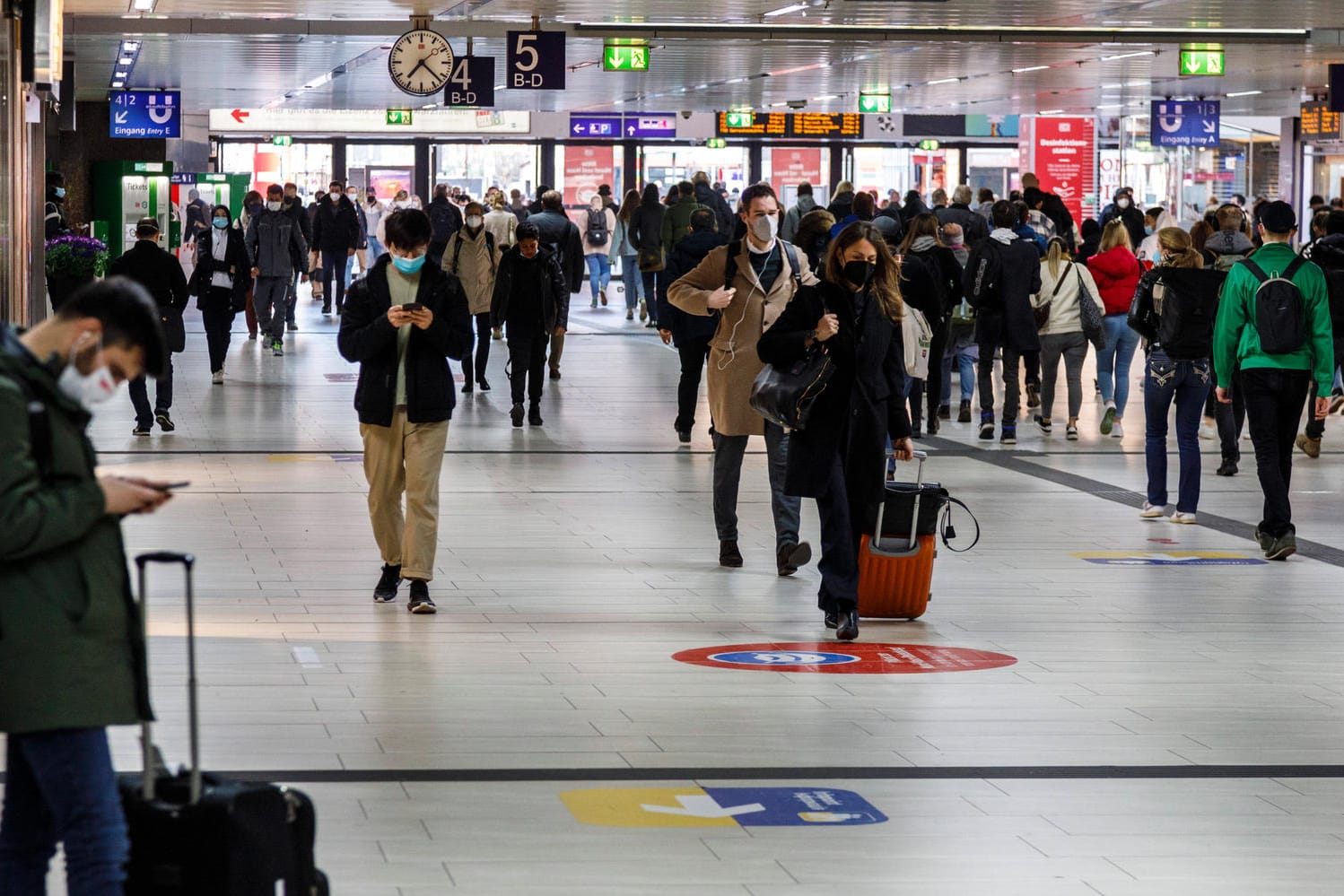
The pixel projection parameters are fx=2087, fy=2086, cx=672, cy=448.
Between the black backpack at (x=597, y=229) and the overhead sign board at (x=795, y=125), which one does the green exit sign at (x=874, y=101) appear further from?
the overhead sign board at (x=795, y=125)

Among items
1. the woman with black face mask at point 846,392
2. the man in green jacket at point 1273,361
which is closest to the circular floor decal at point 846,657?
the woman with black face mask at point 846,392

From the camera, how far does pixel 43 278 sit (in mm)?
19000

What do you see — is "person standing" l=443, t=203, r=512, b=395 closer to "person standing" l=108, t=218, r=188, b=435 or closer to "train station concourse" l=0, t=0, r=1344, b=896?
"train station concourse" l=0, t=0, r=1344, b=896

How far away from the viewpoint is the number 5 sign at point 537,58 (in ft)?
70.5

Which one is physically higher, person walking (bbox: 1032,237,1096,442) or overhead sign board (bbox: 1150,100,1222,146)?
overhead sign board (bbox: 1150,100,1222,146)

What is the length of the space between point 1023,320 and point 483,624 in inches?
304

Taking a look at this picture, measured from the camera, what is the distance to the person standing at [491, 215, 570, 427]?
1559 centimetres

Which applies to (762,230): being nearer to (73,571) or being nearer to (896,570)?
(896,570)

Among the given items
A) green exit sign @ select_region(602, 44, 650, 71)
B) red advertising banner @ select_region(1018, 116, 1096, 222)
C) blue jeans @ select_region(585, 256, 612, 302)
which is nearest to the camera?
green exit sign @ select_region(602, 44, 650, 71)

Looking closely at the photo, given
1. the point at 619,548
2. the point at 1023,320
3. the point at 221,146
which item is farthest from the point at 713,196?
the point at 221,146

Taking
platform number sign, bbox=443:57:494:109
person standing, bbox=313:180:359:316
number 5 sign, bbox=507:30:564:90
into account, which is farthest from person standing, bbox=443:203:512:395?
person standing, bbox=313:180:359:316

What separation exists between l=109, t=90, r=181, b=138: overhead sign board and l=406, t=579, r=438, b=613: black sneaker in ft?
75.5

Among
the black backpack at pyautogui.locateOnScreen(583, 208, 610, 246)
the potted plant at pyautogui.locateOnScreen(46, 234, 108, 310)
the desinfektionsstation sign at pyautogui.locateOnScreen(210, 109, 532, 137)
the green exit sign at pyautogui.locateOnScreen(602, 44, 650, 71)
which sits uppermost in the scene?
the desinfektionsstation sign at pyautogui.locateOnScreen(210, 109, 532, 137)

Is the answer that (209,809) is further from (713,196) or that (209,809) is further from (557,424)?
(713,196)
